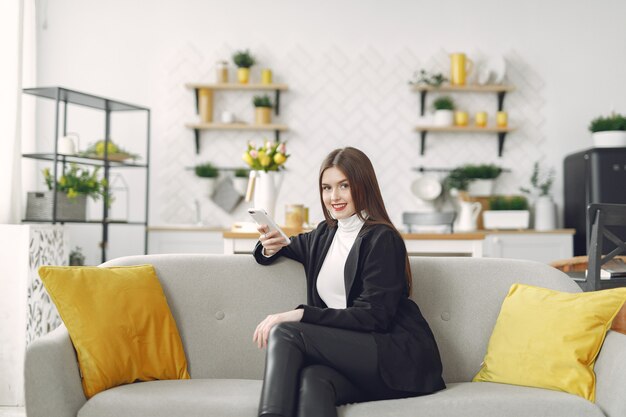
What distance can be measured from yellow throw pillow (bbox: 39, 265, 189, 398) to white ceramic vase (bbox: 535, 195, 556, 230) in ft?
12.1

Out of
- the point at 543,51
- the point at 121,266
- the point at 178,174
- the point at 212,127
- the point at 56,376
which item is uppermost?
the point at 543,51

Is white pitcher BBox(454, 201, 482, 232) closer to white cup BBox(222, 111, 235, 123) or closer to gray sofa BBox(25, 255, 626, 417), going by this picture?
white cup BBox(222, 111, 235, 123)

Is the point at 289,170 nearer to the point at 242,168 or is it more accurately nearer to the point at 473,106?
the point at 242,168

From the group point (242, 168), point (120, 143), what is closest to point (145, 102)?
point (120, 143)

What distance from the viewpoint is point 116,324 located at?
230 centimetres

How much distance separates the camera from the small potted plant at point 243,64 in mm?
5512

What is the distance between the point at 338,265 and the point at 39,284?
1.94 meters

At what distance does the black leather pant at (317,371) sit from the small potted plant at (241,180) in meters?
3.49

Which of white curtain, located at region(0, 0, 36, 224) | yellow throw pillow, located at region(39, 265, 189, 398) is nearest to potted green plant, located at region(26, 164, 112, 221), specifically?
white curtain, located at region(0, 0, 36, 224)

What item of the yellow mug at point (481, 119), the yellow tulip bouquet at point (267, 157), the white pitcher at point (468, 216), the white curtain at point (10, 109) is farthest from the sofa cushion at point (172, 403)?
the yellow mug at point (481, 119)

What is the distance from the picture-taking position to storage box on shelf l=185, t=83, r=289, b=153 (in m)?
5.49

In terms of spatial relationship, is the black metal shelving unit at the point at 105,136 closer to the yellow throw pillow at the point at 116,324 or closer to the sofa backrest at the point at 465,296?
the yellow throw pillow at the point at 116,324

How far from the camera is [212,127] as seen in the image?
549 cm

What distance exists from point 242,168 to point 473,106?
1.96 m
